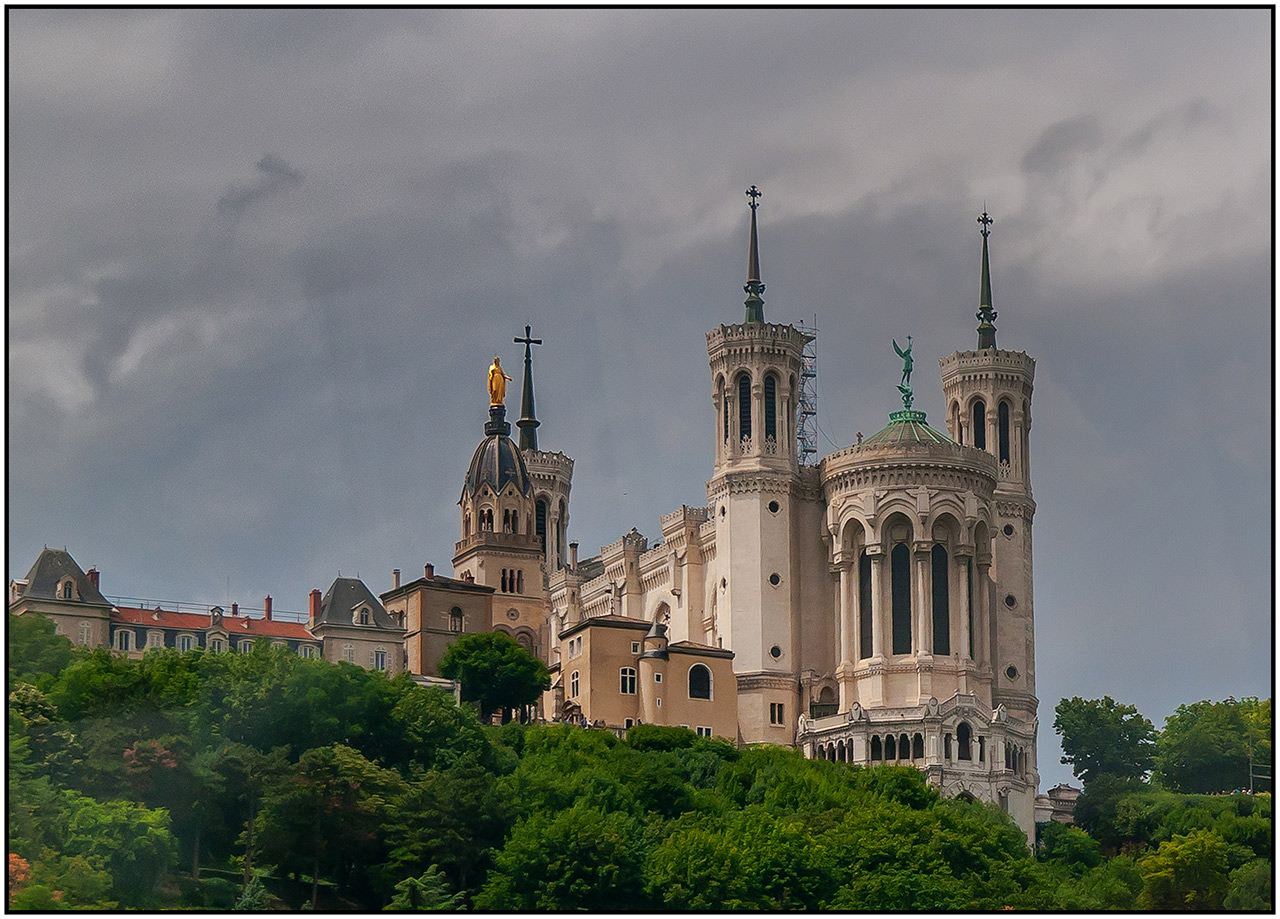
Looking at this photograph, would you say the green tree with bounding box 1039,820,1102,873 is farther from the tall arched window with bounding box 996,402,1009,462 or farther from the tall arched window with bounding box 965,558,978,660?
the tall arched window with bounding box 996,402,1009,462

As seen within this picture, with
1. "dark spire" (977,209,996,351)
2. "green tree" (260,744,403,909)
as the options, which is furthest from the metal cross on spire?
"green tree" (260,744,403,909)

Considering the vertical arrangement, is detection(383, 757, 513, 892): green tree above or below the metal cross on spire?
below

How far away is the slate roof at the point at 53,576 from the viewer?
12538 centimetres

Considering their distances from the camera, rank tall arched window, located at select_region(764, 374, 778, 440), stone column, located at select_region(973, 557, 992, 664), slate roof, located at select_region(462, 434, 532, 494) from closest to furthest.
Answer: stone column, located at select_region(973, 557, 992, 664) < tall arched window, located at select_region(764, 374, 778, 440) < slate roof, located at select_region(462, 434, 532, 494)

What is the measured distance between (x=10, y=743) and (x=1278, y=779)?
42.3m

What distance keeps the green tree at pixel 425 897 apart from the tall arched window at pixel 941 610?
1607 inches

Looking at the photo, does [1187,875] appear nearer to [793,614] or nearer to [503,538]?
[793,614]

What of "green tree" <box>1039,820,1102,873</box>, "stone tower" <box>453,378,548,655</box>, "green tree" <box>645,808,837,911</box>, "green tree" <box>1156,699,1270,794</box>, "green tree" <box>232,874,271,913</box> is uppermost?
"stone tower" <box>453,378,548,655</box>

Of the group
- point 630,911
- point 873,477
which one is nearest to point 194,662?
point 630,911

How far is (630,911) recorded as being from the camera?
95812mm

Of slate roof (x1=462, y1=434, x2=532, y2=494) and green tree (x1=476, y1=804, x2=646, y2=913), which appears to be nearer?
green tree (x1=476, y1=804, x2=646, y2=913)

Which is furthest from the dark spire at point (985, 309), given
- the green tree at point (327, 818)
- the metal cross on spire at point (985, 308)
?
the green tree at point (327, 818)

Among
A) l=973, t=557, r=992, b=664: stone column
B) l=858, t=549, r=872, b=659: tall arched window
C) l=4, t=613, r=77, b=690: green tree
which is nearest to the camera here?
l=4, t=613, r=77, b=690: green tree

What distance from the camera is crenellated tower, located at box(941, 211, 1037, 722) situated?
139 m
